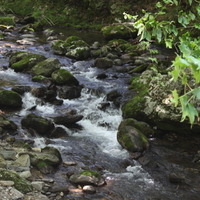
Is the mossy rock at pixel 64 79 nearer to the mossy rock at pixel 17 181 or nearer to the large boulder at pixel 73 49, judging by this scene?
the large boulder at pixel 73 49

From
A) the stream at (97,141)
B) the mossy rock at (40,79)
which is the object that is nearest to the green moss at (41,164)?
the stream at (97,141)

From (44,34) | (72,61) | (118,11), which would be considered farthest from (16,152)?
(118,11)

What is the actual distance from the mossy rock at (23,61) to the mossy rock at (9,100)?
407 cm

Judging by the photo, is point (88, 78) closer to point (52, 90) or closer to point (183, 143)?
point (52, 90)

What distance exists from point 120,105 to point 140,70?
3850 mm

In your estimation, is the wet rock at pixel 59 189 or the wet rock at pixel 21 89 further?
the wet rock at pixel 21 89

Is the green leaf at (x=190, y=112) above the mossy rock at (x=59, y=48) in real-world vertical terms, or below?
above

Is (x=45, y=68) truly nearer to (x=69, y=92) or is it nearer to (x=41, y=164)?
(x=69, y=92)

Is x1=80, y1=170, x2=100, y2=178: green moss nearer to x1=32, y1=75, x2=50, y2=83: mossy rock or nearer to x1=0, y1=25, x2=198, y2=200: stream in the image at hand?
x1=0, y1=25, x2=198, y2=200: stream

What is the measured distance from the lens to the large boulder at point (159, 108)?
8.87m

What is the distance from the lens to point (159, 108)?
9328mm

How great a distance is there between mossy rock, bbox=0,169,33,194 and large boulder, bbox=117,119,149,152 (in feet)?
10.9

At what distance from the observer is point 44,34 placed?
2288 cm

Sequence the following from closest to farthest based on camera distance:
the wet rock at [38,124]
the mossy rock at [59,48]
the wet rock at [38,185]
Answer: the wet rock at [38,185] → the wet rock at [38,124] → the mossy rock at [59,48]
